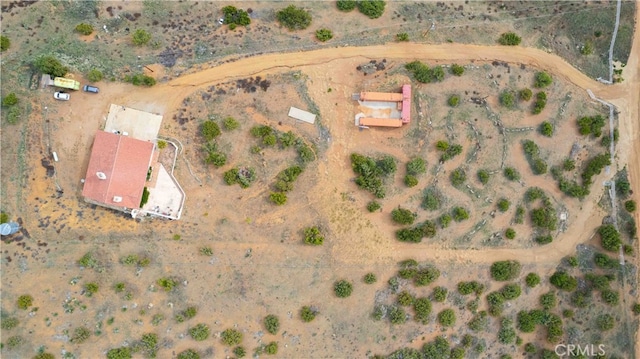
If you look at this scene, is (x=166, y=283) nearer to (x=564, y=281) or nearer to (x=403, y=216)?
(x=403, y=216)

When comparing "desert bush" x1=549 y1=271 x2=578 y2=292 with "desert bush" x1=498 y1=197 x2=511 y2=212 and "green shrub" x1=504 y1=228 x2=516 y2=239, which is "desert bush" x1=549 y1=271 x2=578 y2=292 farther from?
"desert bush" x1=498 y1=197 x2=511 y2=212

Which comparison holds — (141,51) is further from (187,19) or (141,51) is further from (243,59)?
(243,59)

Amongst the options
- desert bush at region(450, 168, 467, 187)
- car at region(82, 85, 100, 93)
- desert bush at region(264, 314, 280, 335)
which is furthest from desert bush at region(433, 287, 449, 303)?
car at region(82, 85, 100, 93)

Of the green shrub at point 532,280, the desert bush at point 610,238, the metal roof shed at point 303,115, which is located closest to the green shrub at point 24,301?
the metal roof shed at point 303,115

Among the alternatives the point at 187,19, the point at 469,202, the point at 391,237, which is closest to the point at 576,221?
the point at 469,202

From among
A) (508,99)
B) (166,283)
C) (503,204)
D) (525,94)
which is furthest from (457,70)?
(166,283)

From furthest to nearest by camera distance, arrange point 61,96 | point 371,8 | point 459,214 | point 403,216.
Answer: point 371,8 < point 459,214 < point 403,216 < point 61,96

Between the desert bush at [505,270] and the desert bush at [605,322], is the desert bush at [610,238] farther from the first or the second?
the desert bush at [505,270]
